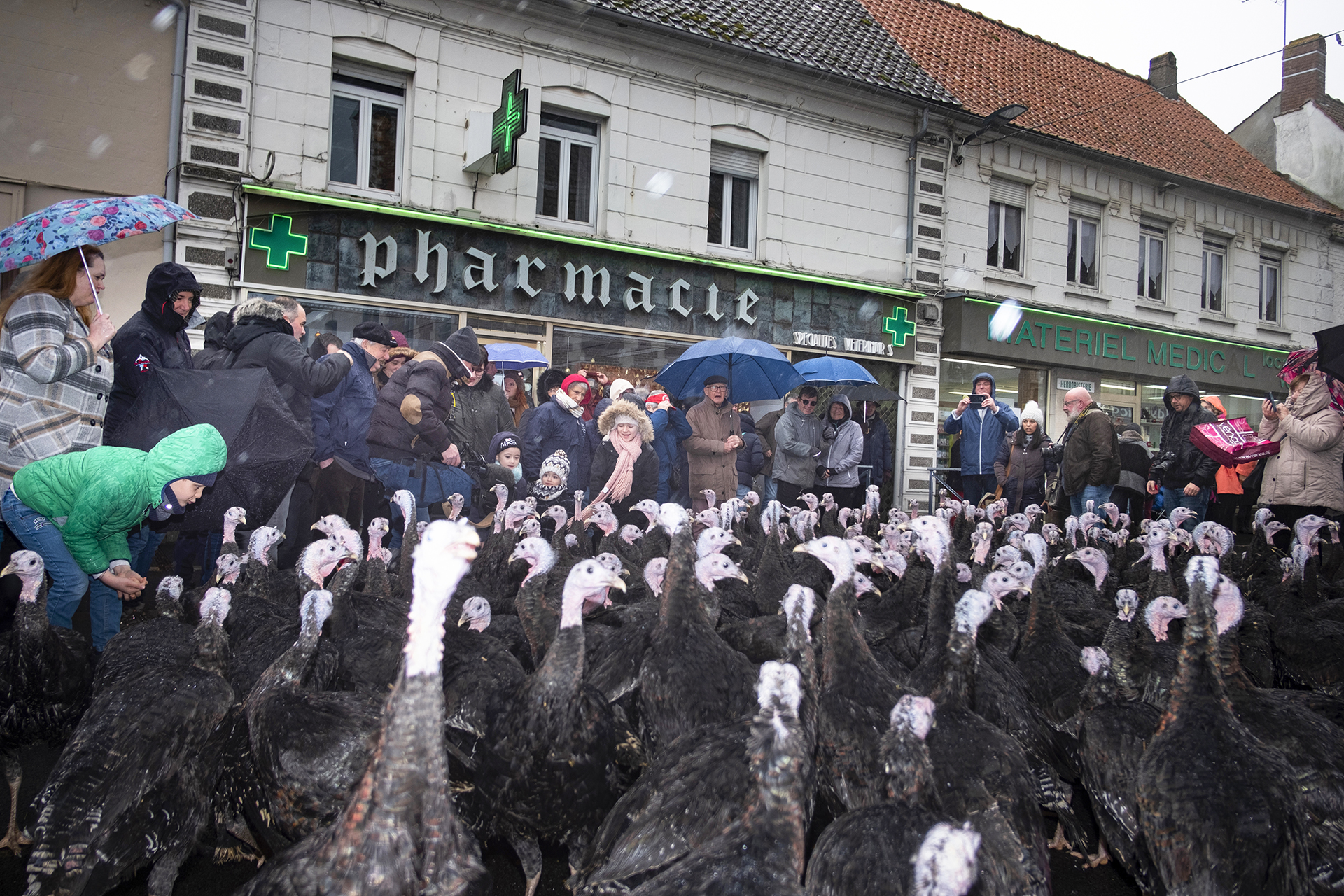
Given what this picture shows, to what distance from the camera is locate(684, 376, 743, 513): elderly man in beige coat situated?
30.0 feet

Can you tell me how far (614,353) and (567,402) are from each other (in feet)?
16.0

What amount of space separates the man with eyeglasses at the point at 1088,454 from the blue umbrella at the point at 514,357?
20.5ft

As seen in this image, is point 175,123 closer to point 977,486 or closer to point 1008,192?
point 977,486

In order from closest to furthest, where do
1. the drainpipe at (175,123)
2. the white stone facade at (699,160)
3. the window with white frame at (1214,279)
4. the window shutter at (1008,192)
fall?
the drainpipe at (175,123)
the white stone facade at (699,160)
the window shutter at (1008,192)
the window with white frame at (1214,279)

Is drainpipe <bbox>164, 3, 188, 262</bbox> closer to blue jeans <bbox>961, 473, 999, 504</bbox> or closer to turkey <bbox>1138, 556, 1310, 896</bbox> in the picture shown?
blue jeans <bbox>961, 473, 999, 504</bbox>

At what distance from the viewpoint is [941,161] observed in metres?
15.5

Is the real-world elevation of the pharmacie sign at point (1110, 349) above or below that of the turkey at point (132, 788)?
above

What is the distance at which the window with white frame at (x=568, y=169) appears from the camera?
41.2 ft

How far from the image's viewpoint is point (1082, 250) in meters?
17.4

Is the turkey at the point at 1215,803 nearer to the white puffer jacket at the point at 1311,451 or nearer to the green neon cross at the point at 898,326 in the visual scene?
the white puffer jacket at the point at 1311,451

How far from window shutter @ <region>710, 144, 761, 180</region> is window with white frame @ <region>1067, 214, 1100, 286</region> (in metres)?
6.94

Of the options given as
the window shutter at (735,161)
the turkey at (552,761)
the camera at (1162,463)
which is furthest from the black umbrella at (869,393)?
the turkey at (552,761)

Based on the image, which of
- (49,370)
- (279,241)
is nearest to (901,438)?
(279,241)

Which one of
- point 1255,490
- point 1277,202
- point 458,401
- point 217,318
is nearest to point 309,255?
point 458,401
